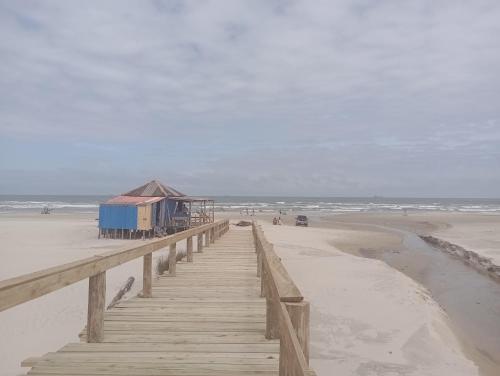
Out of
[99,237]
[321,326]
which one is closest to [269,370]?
[321,326]

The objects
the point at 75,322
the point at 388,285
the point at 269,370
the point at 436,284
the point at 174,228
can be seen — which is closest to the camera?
the point at 269,370

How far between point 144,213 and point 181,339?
71.8 ft

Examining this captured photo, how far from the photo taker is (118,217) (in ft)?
86.5

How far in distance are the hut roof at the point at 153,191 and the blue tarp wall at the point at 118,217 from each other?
2945mm

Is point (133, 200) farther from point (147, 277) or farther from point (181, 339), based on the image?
point (181, 339)

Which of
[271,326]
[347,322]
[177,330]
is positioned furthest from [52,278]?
[347,322]

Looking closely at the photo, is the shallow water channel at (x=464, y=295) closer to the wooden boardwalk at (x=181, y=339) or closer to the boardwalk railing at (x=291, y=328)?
the wooden boardwalk at (x=181, y=339)

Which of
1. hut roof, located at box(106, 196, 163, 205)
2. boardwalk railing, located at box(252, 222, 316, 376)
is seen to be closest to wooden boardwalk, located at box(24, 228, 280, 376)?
boardwalk railing, located at box(252, 222, 316, 376)

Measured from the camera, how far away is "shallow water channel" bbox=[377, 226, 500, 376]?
869 centimetres

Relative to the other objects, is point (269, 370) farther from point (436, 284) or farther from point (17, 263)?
point (17, 263)

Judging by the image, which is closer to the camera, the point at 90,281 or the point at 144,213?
the point at 90,281

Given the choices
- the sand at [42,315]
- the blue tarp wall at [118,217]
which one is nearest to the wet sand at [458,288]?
the sand at [42,315]

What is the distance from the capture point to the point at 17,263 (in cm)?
1561

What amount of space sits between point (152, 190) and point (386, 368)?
23679 mm
